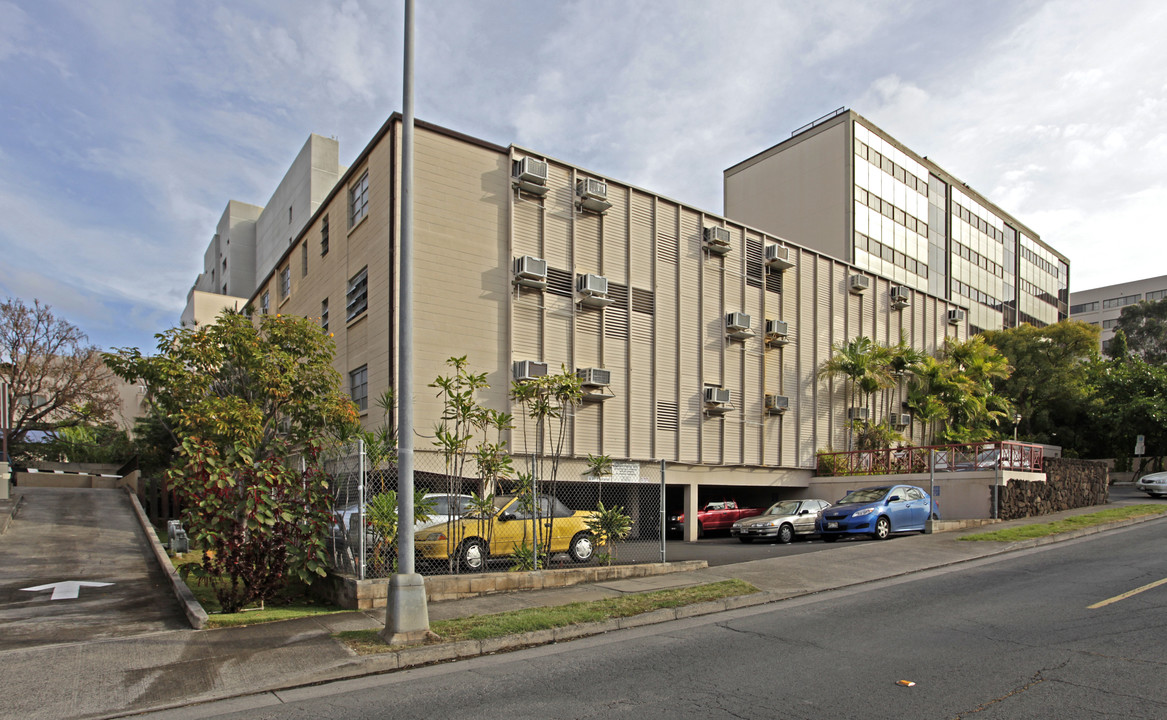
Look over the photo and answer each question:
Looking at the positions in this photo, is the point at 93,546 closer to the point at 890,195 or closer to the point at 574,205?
the point at 574,205

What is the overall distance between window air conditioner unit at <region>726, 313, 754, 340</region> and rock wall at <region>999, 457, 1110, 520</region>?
9082 mm

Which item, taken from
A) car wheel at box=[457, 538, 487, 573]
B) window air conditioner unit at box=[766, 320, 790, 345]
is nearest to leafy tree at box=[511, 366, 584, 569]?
car wheel at box=[457, 538, 487, 573]

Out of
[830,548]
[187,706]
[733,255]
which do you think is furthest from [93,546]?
[733,255]

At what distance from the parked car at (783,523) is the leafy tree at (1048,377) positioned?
25024 millimetres

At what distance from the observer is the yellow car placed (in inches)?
461

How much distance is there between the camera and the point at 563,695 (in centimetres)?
647

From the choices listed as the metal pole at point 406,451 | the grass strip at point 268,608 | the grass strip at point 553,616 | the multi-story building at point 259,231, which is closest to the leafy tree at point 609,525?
the grass strip at point 553,616

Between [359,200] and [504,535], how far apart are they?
13.4 m

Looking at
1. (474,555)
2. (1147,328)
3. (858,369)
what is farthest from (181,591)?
(1147,328)

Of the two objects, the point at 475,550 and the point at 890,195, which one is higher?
the point at 890,195

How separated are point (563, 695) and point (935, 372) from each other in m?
30.5

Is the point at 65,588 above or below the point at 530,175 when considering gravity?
below

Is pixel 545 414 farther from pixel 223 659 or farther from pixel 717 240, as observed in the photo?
pixel 717 240

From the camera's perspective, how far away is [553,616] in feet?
30.5
